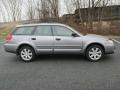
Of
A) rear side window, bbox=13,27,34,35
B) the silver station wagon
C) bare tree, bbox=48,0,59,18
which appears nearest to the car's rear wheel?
the silver station wagon

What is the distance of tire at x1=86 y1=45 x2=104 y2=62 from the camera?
23.6ft

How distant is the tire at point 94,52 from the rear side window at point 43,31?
1.74 m

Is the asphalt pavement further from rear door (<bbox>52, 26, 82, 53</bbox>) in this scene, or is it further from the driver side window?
the driver side window

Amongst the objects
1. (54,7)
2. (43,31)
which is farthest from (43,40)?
(54,7)

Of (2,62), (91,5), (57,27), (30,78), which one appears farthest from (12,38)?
(91,5)

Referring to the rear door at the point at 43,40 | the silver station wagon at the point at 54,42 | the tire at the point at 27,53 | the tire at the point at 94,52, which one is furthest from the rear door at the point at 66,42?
the tire at the point at 27,53

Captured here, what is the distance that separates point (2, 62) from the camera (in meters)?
7.45

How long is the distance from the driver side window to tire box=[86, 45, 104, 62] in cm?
103

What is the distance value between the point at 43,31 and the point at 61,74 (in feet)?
8.08

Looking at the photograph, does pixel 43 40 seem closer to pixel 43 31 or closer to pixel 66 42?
pixel 43 31

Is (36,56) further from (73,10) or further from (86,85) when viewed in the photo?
(73,10)

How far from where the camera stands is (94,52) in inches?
284

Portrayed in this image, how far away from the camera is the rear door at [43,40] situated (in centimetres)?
729

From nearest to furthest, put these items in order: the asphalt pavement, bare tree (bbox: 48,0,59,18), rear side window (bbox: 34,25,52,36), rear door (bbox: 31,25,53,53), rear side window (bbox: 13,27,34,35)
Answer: the asphalt pavement, rear door (bbox: 31,25,53,53), rear side window (bbox: 34,25,52,36), rear side window (bbox: 13,27,34,35), bare tree (bbox: 48,0,59,18)
